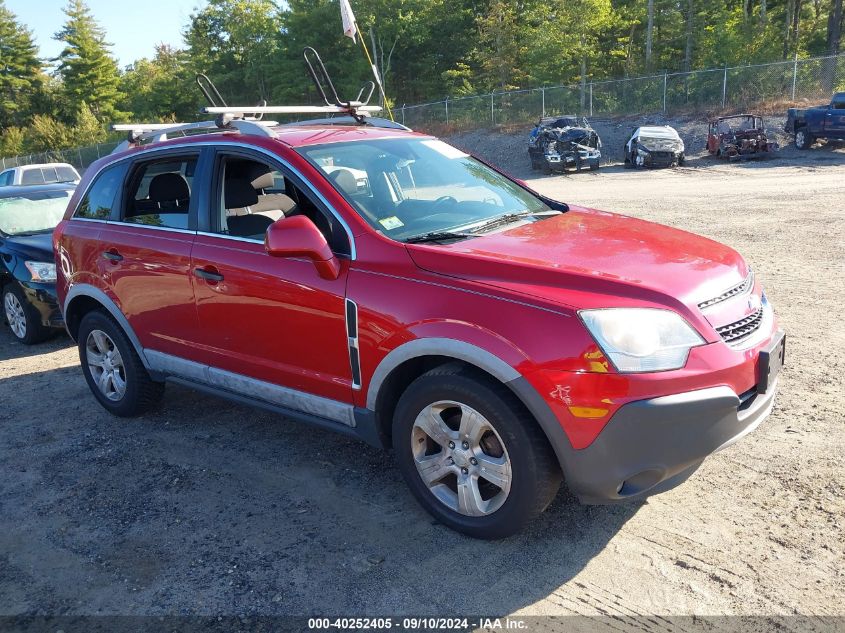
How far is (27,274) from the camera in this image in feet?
24.6

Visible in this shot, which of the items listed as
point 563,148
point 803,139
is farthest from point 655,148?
point 803,139

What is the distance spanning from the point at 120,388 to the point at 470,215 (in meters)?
3.03

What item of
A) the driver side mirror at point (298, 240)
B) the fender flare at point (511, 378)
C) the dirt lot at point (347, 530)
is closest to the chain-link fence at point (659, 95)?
the dirt lot at point (347, 530)

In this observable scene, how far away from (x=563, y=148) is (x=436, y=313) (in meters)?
21.9

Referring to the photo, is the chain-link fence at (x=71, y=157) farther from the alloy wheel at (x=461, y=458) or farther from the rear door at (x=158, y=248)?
the alloy wheel at (x=461, y=458)

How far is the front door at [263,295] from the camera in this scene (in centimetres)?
364

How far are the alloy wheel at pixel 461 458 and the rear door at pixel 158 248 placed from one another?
1.87 metres

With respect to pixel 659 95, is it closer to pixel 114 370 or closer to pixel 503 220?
pixel 503 220

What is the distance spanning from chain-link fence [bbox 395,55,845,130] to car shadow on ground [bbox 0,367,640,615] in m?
30.4

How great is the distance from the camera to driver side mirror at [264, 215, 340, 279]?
339cm

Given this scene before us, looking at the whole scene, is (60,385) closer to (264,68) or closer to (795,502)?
(795,502)

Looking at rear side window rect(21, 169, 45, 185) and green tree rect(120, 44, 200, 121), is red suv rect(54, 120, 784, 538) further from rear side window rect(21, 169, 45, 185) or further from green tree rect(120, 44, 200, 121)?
green tree rect(120, 44, 200, 121)

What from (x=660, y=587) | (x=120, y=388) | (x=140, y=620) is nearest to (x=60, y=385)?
(x=120, y=388)

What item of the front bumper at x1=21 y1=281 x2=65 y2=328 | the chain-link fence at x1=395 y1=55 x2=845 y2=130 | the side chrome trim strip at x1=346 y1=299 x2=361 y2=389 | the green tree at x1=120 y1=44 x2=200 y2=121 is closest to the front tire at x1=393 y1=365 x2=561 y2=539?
the side chrome trim strip at x1=346 y1=299 x2=361 y2=389
